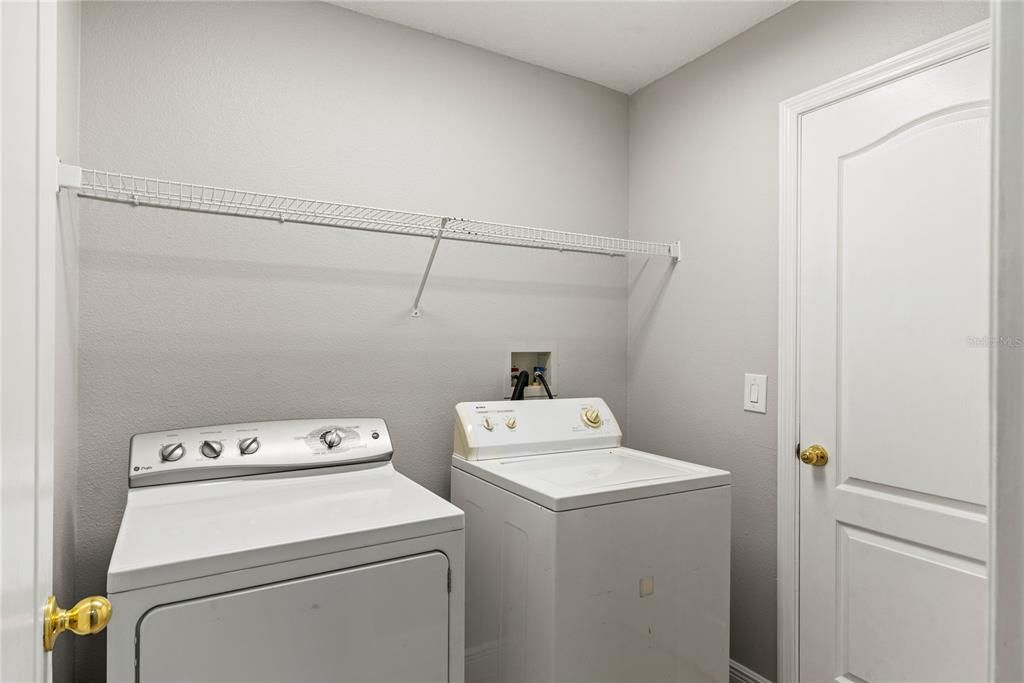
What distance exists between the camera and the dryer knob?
63.4 inches

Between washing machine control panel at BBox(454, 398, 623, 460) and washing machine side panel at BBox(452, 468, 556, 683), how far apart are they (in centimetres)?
14

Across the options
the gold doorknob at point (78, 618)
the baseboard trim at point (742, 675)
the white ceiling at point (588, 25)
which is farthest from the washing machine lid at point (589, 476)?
the white ceiling at point (588, 25)

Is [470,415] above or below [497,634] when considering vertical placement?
above

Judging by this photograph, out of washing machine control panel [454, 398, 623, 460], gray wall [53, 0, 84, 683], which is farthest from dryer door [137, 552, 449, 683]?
washing machine control panel [454, 398, 623, 460]

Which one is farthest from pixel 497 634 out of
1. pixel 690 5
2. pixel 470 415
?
pixel 690 5

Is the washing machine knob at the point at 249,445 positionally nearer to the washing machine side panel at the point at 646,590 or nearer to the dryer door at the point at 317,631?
the dryer door at the point at 317,631

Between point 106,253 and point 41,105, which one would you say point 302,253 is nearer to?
point 106,253

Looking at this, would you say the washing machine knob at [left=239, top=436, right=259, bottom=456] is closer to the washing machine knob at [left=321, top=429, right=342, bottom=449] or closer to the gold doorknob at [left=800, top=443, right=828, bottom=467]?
the washing machine knob at [left=321, top=429, right=342, bottom=449]

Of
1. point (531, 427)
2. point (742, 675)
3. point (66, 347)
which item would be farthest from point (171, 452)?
point (742, 675)

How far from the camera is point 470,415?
203 centimetres

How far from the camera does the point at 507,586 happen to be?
1.67 metres

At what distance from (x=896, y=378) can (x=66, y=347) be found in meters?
2.24

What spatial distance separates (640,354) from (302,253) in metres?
1.50

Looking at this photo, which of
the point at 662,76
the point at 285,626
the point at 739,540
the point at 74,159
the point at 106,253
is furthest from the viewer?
the point at 662,76
